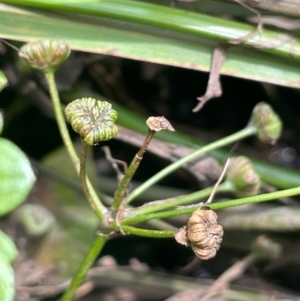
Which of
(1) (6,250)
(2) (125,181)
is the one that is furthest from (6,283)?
(2) (125,181)

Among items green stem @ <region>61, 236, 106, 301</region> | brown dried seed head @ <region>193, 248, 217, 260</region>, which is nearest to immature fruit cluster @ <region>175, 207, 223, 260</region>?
brown dried seed head @ <region>193, 248, 217, 260</region>

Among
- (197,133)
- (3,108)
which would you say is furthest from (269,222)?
(3,108)

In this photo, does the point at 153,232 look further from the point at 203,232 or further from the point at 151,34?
the point at 151,34

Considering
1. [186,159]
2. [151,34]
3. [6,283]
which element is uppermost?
[151,34]

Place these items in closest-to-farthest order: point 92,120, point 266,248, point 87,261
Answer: point 92,120 < point 87,261 < point 266,248

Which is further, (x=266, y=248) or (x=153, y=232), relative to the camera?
(x=266, y=248)

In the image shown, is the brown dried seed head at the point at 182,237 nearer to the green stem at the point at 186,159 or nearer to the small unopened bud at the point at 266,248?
the green stem at the point at 186,159

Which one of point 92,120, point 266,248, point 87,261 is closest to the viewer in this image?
point 92,120
